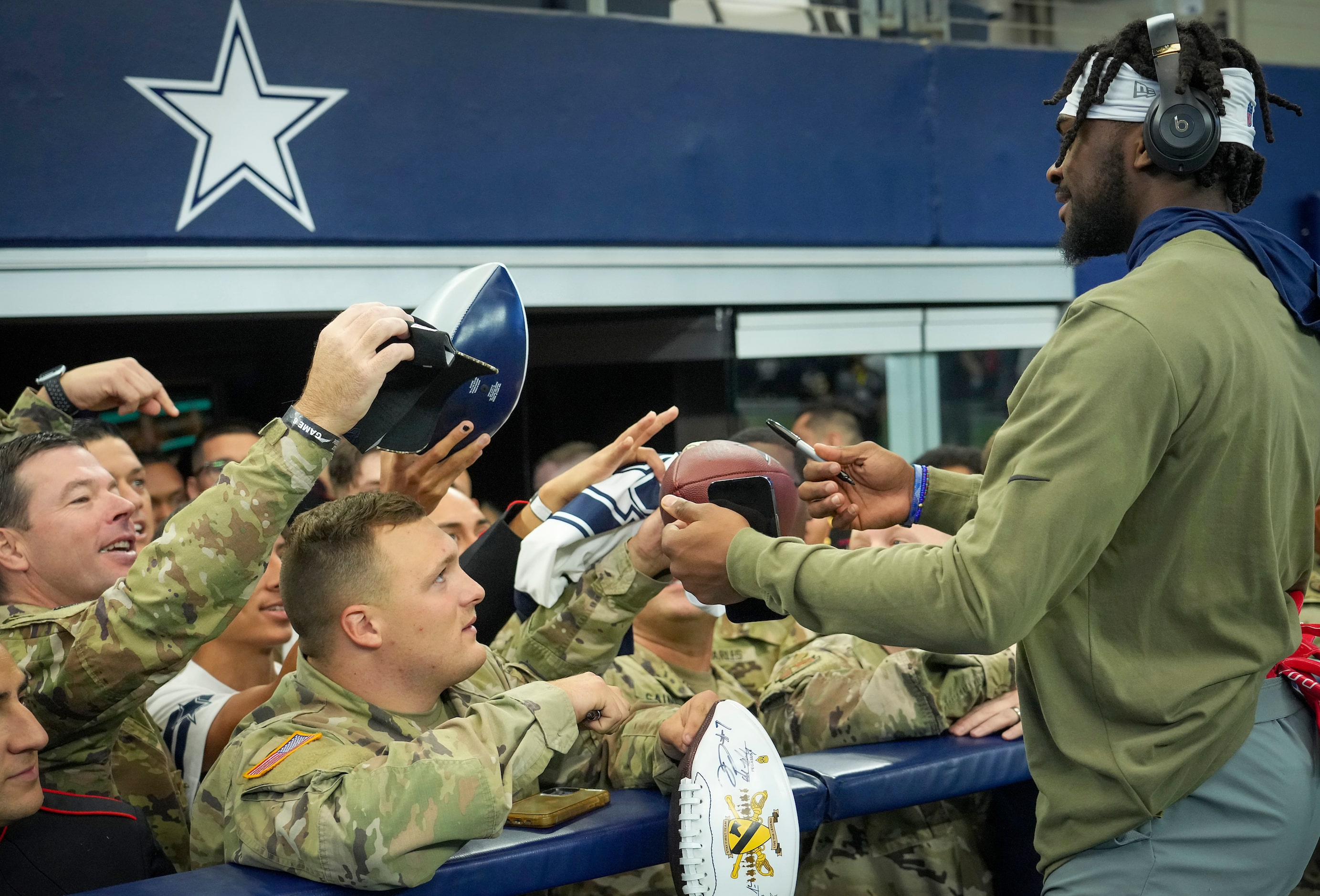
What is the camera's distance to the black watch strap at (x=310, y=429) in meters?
1.99

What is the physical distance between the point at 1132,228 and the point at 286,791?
5.15 ft

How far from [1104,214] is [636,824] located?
1.27 metres

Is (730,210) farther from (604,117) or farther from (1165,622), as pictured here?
(1165,622)

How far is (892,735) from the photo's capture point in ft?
8.66

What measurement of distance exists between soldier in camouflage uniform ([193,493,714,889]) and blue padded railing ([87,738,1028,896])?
0.18ft

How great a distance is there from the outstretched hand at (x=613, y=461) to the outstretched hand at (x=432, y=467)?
9.1 inches

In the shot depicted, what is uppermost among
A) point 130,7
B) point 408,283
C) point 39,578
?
point 130,7

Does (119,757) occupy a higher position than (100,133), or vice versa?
(100,133)

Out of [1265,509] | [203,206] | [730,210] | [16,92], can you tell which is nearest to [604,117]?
[730,210]

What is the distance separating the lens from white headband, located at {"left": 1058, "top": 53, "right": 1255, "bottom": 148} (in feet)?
5.96

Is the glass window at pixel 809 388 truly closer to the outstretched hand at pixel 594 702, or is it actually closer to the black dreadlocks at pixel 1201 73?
the outstretched hand at pixel 594 702

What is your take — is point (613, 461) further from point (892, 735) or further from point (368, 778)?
point (368, 778)

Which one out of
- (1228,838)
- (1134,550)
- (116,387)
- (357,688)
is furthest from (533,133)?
(1228,838)

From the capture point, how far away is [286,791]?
73.5 inches
